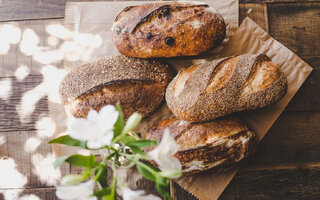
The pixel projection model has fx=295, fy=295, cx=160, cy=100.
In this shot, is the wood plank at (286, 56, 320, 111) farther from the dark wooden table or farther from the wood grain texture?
the wood grain texture

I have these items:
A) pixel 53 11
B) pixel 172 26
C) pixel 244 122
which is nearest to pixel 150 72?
pixel 172 26

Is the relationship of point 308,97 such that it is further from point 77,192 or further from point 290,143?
point 77,192

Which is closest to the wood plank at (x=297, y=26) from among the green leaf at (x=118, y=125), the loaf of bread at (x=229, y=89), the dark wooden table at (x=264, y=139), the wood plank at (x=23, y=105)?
the dark wooden table at (x=264, y=139)

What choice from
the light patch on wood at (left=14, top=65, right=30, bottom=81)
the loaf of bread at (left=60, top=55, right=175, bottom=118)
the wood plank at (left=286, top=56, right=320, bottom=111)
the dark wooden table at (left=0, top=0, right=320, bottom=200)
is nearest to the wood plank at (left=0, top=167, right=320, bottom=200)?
the dark wooden table at (left=0, top=0, right=320, bottom=200)

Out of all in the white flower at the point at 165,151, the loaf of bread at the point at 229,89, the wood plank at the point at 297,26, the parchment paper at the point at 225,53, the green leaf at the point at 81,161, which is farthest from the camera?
the wood plank at the point at 297,26

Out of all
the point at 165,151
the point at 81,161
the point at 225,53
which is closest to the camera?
the point at 165,151

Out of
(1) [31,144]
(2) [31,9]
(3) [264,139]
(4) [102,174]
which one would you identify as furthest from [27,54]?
(3) [264,139]

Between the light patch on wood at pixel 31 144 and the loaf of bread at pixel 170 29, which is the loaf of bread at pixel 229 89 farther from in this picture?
the light patch on wood at pixel 31 144
